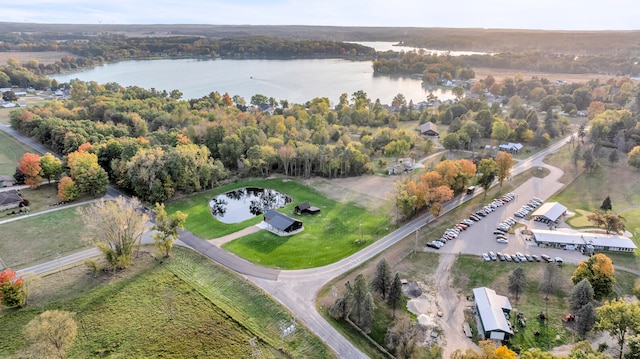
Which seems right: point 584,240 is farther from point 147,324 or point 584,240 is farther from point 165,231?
point 165,231

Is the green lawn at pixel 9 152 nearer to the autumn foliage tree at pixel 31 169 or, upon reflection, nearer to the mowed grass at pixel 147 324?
the autumn foliage tree at pixel 31 169

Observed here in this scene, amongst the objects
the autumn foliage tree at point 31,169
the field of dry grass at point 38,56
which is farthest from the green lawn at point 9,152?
the field of dry grass at point 38,56

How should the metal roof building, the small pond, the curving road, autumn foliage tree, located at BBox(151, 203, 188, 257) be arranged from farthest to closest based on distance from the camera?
the small pond < the metal roof building < autumn foliage tree, located at BBox(151, 203, 188, 257) < the curving road

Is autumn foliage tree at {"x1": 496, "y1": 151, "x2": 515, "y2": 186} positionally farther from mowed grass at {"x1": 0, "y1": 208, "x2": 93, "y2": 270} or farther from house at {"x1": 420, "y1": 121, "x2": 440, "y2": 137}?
mowed grass at {"x1": 0, "y1": 208, "x2": 93, "y2": 270}

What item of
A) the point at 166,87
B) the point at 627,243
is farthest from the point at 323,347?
the point at 166,87

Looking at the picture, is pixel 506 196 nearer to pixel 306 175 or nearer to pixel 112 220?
pixel 306 175

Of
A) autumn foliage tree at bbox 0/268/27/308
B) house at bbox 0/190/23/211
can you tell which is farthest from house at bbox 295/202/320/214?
house at bbox 0/190/23/211
